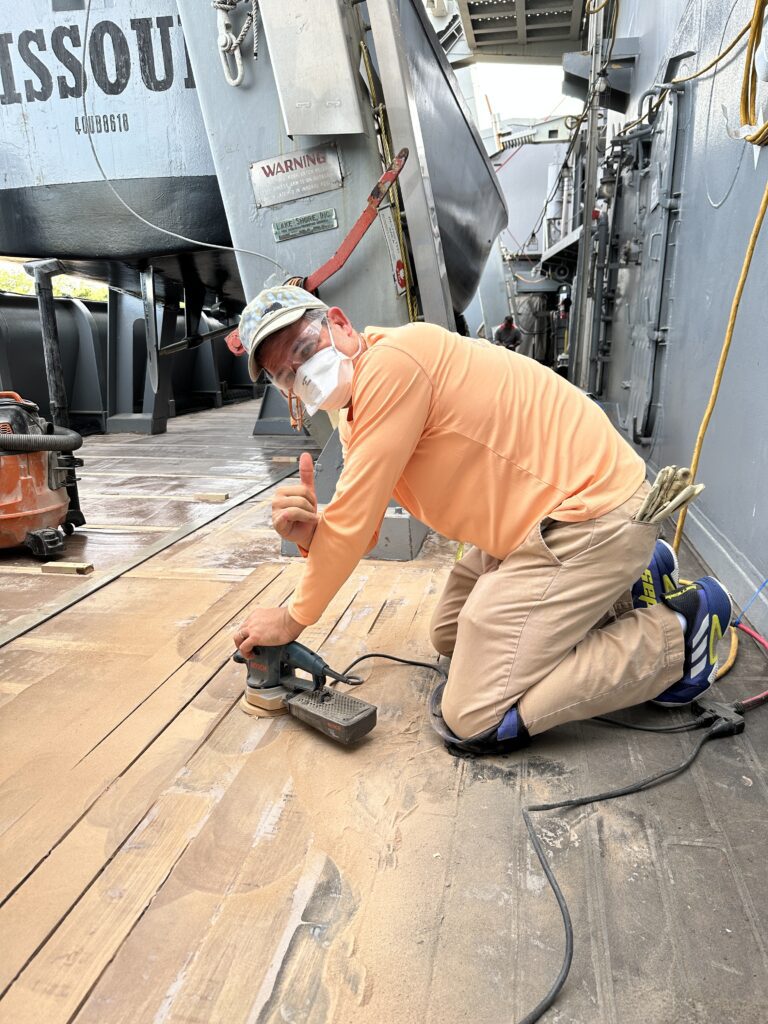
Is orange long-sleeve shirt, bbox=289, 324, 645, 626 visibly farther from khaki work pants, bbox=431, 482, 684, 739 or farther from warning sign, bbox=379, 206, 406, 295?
warning sign, bbox=379, 206, 406, 295

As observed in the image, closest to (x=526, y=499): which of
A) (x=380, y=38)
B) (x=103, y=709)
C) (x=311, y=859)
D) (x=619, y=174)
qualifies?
(x=311, y=859)

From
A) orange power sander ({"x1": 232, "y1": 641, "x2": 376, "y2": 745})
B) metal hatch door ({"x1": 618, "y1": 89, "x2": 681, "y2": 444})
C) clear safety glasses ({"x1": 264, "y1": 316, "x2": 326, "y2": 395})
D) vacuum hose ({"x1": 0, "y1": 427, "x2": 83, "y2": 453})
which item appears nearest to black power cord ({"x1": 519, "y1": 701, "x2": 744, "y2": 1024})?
orange power sander ({"x1": 232, "y1": 641, "x2": 376, "y2": 745})

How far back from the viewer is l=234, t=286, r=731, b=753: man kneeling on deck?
1685mm

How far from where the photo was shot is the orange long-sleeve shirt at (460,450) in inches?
65.5

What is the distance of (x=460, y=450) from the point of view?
1.75 m

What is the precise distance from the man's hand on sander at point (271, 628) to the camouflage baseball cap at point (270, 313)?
680mm

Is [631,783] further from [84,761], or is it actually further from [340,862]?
[84,761]

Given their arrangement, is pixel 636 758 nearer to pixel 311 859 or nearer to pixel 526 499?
pixel 526 499

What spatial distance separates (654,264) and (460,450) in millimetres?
3478

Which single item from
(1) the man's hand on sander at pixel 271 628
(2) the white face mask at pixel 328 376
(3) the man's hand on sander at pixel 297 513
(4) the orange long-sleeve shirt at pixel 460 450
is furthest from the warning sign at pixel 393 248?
(1) the man's hand on sander at pixel 271 628

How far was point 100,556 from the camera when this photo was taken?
3588 millimetres

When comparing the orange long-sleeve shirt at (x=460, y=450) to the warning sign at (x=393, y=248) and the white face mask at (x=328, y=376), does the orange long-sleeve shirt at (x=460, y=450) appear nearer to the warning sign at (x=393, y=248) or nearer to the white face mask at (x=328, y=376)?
the white face mask at (x=328, y=376)

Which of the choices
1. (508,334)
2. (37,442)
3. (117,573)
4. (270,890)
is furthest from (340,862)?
(508,334)

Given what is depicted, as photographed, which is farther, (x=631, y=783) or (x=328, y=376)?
(x=328, y=376)
